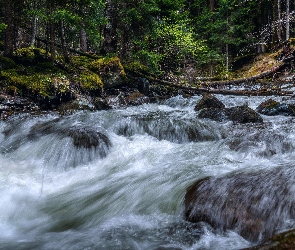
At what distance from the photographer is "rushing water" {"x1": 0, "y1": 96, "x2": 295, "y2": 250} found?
368 centimetres

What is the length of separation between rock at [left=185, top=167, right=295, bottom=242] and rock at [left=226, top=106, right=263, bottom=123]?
13.7 feet

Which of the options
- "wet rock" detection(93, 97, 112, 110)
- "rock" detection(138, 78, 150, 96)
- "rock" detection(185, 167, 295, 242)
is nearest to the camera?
"rock" detection(185, 167, 295, 242)

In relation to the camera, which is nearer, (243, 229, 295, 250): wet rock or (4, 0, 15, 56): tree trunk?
(243, 229, 295, 250): wet rock

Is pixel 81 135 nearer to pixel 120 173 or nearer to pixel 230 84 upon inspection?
pixel 120 173

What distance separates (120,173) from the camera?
6102 mm

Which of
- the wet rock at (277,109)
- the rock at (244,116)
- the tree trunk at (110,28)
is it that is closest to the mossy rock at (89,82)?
the tree trunk at (110,28)

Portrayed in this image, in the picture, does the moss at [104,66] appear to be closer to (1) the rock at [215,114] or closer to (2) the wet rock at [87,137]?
(1) the rock at [215,114]

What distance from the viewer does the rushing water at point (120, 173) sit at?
12.1 ft

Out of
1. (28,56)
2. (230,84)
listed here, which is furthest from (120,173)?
(230,84)

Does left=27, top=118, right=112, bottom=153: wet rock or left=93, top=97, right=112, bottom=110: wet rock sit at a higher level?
left=93, top=97, right=112, bottom=110: wet rock

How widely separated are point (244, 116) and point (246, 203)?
535 centimetres

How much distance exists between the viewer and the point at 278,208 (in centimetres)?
340

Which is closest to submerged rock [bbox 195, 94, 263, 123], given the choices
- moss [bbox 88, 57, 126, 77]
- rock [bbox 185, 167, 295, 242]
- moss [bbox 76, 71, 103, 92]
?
rock [bbox 185, 167, 295, 242]

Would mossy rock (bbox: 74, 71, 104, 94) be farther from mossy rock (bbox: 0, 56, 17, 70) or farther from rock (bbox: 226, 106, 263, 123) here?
rock (bbox: 226, 106, 263, 123)
